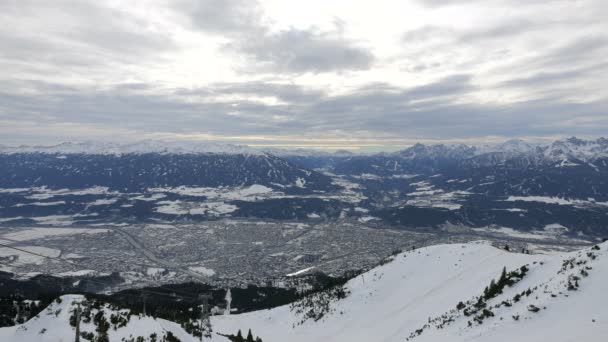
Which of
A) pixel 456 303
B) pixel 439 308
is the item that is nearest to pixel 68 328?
pixel 439 308

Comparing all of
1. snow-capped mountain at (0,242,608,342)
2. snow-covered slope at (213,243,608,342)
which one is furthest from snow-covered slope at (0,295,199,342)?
snow-covered slope at (213,243,608,342)

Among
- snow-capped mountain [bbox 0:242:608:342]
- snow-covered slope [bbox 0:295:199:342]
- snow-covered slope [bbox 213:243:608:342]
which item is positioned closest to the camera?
snow-covered slope [bbox 213:243:608:342]

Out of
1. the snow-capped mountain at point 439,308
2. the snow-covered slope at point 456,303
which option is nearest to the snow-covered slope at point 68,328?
the snow-capped mountain at point 439,308

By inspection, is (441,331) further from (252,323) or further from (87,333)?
(252,323)

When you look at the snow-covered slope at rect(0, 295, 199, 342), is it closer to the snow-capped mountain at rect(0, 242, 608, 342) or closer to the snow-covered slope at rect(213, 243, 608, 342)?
the snow-capped mountain at rect(0, 242, 608, 342)

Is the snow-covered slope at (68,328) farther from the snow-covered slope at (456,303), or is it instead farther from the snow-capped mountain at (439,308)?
the snow-covered slope at (456,303)

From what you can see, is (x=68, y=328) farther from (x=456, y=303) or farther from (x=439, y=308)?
(x=456, y=303)
